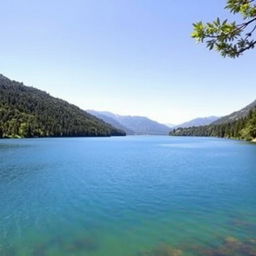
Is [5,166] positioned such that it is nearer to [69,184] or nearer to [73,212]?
[69,184]

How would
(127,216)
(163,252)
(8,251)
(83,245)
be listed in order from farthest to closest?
(127,216)
(83,245)
(8,251)
(163,252)

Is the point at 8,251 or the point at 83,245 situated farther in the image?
the point at 83,245

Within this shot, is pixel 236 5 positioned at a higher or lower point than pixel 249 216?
higher

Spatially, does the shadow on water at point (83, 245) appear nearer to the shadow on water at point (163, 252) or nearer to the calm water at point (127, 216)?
the calm water at point (127, 216)

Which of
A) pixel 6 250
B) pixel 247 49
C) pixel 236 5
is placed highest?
pixel 236 5

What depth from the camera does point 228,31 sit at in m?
7.92

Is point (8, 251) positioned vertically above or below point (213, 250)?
below

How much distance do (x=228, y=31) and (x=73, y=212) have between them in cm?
2673

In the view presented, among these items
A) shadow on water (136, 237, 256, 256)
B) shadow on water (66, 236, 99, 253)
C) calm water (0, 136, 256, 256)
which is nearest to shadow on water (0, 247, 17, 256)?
calm water (0, 136, 256, 256)

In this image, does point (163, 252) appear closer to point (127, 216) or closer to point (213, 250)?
point (213, 250)

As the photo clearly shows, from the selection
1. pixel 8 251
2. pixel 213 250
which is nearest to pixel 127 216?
pixel 213 250

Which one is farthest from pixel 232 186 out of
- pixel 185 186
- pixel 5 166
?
pixel 5 166

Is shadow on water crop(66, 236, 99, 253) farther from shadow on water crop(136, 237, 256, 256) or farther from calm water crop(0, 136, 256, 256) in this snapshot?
shadow on water crop(136, 237, 256, 256)

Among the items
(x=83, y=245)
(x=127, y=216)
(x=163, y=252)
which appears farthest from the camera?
(x=127, y=216)
